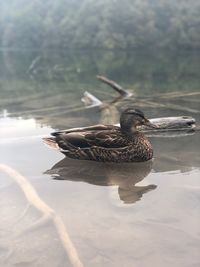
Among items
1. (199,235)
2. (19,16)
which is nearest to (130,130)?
(199,235)

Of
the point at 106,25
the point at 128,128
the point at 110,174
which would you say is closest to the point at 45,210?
the point at 110,174

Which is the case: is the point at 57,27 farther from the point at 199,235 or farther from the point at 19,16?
the point at 199,235

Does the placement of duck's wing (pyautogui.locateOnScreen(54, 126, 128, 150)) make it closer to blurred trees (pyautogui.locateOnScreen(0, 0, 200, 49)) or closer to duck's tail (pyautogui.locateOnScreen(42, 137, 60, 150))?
duck's tail (pyautogui.locateOnScreen(42, 137, 60, 150))

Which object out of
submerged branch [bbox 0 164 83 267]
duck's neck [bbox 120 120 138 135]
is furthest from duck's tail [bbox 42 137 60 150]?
duck's neck [bbox 120 120 138 135]

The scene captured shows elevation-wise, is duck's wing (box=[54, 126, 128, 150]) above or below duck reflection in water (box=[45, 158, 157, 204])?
above

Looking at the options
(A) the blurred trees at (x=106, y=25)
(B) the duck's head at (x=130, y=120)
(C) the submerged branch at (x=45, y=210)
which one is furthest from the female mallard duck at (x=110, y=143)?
(A) the blurred trees at (x=106, y=25)

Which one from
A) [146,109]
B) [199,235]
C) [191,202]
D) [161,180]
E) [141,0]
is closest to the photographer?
[199,235]
